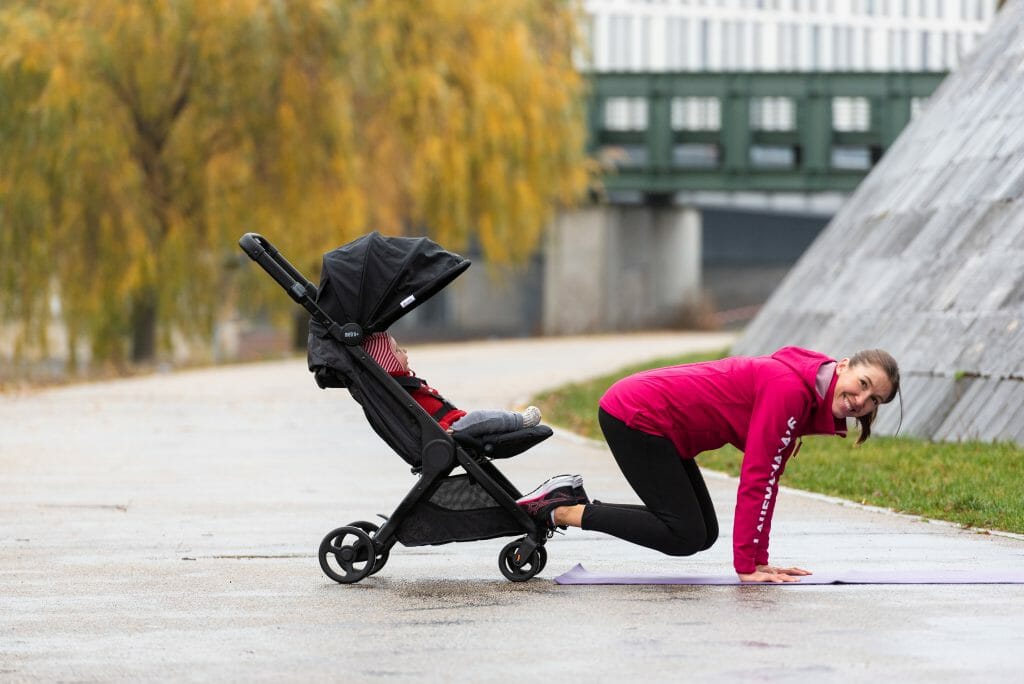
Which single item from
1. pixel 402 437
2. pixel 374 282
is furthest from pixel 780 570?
pixel 374 282

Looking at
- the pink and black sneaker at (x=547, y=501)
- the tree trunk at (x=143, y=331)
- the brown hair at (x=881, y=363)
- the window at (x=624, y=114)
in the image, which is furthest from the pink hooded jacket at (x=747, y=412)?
the window at (x=624, y=114)

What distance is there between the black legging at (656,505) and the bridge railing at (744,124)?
40.9 meters

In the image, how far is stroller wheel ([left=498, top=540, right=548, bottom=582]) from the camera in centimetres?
757

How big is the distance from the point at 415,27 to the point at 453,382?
9278mm

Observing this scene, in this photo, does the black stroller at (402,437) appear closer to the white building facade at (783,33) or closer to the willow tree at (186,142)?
the willow tree at (186,142)

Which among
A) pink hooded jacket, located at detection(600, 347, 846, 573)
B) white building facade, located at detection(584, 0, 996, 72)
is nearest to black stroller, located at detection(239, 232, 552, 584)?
pink hooded jacket, located at detection(600, 347, 846, 573)

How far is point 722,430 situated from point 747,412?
133 millimetres

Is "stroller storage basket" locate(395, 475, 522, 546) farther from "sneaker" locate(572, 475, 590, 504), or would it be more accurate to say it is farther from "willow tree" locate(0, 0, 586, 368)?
"willow tree" locate(0, 0, 586, 368)

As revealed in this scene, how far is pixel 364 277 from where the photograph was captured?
7.62 meters

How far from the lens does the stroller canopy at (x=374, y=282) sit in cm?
762

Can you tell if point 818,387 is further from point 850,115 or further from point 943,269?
point 850,115

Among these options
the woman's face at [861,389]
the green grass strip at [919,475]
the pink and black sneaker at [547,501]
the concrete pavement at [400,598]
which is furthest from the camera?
the green grass strip at [919,475]

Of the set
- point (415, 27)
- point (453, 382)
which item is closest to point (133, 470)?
point (453, 382)

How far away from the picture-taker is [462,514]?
7.64 metres
